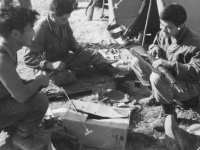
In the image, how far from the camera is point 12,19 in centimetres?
259

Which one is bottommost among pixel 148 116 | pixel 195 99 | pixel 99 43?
pixel 99 43

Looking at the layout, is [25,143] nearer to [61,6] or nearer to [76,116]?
[76,116]

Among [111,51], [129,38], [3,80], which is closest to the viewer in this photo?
[3,80]

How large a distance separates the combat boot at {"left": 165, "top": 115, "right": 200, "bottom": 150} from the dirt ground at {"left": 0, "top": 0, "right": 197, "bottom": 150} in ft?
1.28

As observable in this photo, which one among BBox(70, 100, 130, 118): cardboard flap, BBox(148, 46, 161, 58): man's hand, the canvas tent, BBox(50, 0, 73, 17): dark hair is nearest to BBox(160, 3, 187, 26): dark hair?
BBox(148, 46, 161, 58): man's hand

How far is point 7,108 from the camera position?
9.44 ft

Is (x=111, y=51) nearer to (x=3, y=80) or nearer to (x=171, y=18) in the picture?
(x=171, y=18)

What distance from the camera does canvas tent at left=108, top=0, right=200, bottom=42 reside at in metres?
5.64

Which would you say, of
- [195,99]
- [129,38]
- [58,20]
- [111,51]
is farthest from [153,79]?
[129,38]

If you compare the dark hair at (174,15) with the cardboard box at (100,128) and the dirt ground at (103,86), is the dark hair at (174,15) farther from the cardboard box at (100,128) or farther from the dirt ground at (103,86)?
the dirt ground at (103,86)

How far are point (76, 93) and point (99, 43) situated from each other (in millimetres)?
2406

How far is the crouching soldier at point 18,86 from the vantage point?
261 centimetres

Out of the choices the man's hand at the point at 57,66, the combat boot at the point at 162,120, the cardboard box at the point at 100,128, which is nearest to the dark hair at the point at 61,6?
the man's hand at the point at 57,66

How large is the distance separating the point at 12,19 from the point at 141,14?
3.77 m
